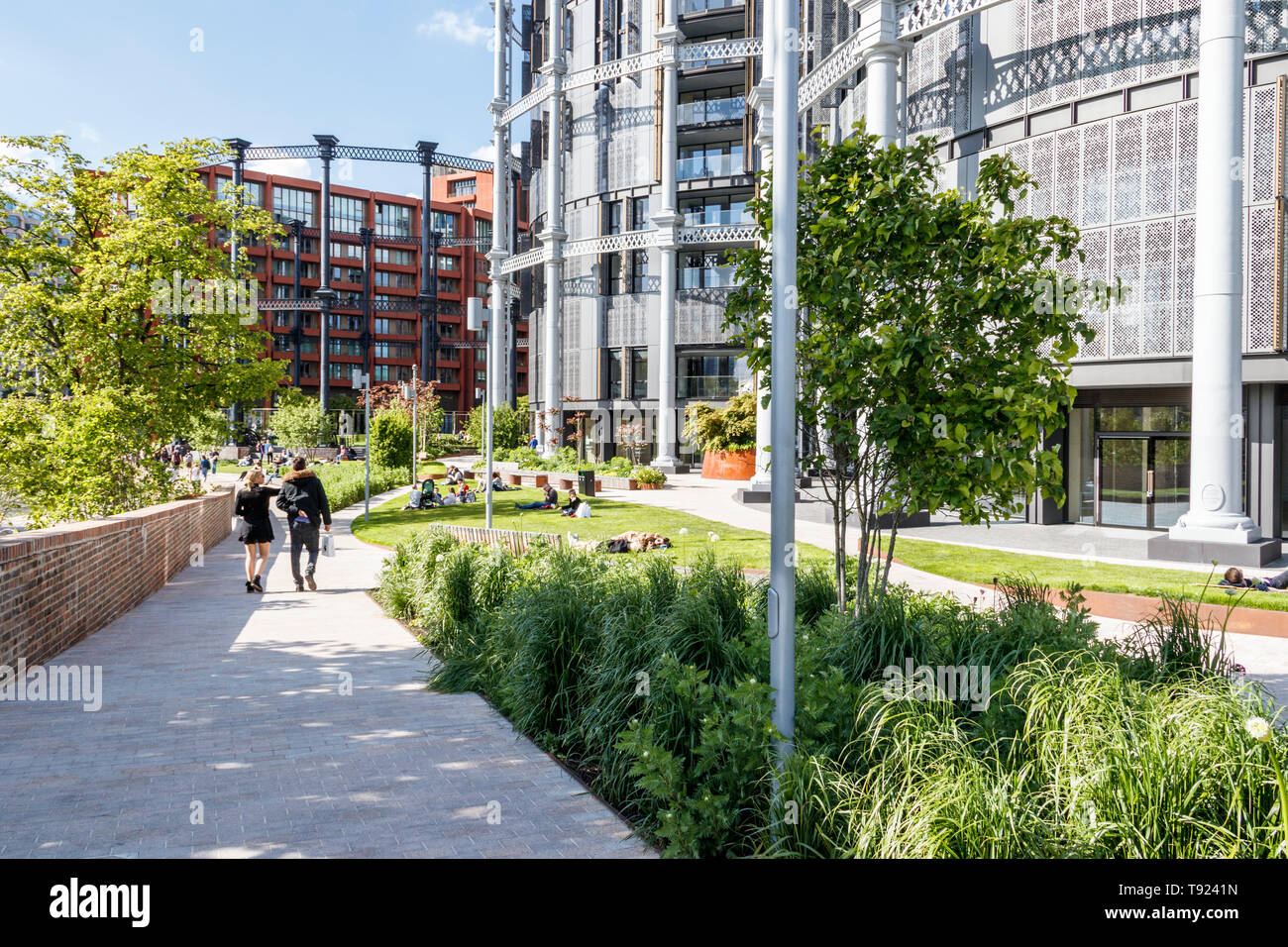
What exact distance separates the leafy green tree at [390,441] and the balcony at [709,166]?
1874 cm

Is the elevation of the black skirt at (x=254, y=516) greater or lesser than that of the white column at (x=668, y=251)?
lesser

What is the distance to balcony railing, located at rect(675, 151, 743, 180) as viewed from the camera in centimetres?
4694

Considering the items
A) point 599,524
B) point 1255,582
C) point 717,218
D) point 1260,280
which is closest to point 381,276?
point 717,218

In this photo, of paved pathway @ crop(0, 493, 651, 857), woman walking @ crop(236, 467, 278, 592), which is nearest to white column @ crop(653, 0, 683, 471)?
woman walking @ crop(236, 467, 278, 592)

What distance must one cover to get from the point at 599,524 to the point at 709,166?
100 ft

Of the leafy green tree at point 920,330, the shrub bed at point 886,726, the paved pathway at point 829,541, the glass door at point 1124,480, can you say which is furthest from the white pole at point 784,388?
the glass door at point 1124,480

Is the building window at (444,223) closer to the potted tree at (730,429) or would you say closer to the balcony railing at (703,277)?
the balcony railing at (703,277)

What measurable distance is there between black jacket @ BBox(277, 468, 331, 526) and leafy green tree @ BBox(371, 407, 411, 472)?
26.2m

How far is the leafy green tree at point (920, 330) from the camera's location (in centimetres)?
656

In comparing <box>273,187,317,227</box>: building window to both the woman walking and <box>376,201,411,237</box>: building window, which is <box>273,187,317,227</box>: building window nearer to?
<box>376,201,411,237</box>: building window

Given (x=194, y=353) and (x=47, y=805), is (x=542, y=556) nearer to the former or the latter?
(x=47, y=805)
